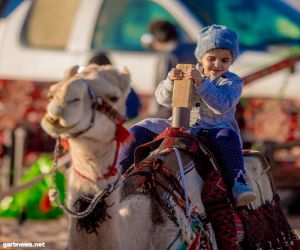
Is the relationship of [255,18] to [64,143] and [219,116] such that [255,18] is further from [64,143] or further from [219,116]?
[64,143]

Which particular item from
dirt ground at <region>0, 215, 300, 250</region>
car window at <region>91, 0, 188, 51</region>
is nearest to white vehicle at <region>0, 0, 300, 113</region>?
car window at <region>91, 0, 188, 51</region>

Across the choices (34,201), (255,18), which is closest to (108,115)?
(34,201)

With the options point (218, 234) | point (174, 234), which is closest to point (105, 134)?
point (174, 234)

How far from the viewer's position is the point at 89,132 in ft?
15.5

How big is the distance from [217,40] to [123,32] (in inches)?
272

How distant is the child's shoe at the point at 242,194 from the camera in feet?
20.0

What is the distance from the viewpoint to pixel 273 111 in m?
12.4

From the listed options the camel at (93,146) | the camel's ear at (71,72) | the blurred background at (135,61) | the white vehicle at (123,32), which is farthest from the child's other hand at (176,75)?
the white vehicle at (123,32)

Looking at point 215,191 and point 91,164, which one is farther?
point 215,191

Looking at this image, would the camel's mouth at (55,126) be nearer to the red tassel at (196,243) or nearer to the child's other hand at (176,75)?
the red tassel at (196,243)

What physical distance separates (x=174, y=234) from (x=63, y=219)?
721cm

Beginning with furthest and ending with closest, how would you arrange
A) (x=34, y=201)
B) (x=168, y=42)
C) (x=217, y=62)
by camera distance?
(x=34, y=201)
(x=168, y=42)
(x=217, y=62)

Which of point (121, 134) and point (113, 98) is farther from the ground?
point (113, 98)

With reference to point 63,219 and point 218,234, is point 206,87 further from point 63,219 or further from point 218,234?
point 63,219
